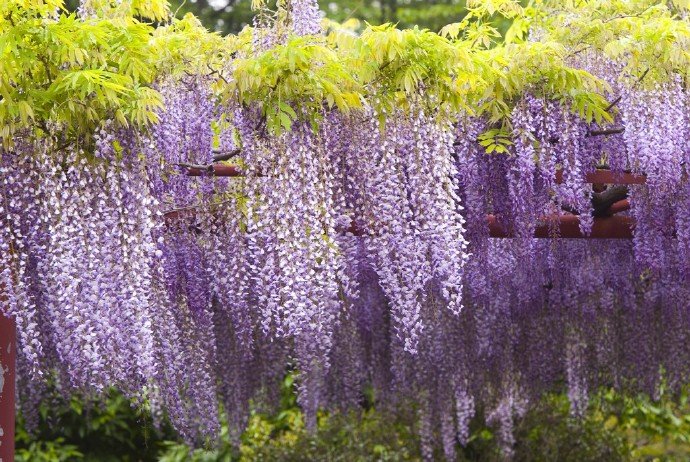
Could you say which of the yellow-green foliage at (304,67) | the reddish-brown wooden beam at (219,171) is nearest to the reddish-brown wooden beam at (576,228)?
the yellow-green foliage at (304,67)

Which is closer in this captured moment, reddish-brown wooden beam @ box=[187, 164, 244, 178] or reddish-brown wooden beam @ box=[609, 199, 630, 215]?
reddish-brown wooden beam @ box=[187, 164, 244, 178]

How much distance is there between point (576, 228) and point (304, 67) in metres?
2.67

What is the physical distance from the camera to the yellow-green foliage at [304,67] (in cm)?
464

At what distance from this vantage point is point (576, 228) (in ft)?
22.4

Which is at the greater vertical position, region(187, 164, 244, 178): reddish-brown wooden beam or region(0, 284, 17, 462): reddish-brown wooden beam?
region(187, 164, 244, 178): reddish-brown wooden beam

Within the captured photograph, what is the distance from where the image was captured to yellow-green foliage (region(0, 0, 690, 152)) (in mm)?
4641

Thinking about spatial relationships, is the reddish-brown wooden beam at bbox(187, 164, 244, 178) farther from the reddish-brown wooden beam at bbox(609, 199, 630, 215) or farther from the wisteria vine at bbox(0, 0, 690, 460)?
the reddish-brown wooden beam at bbox(609, 199, 630, 215)

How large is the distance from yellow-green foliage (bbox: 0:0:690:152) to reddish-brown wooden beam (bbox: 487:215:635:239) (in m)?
0.69

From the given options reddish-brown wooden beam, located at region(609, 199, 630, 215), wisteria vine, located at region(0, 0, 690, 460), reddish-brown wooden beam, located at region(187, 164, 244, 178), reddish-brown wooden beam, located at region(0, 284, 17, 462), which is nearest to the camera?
reddish-brown wooden beam, located at region(0, 284, 17, 462)

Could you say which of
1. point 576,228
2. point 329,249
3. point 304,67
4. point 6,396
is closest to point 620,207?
point 576,228

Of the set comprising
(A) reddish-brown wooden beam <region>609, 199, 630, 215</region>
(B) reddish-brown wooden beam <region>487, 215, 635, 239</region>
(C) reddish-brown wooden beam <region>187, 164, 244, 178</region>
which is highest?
(C) reddish-brown wooden beam <region>187, 164, 244, 178</region>

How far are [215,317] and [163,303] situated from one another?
1072 mm

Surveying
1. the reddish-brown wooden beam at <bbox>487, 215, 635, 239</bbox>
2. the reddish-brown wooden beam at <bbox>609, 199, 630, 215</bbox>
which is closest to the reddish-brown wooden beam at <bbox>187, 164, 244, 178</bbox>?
the reddish-brown wooden beam at <bbox>487, 215, 635, 239</bbox>

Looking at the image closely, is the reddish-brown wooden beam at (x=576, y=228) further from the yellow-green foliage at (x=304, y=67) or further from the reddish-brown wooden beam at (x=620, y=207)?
the yellow-green foliage at (x=304, y=67)
